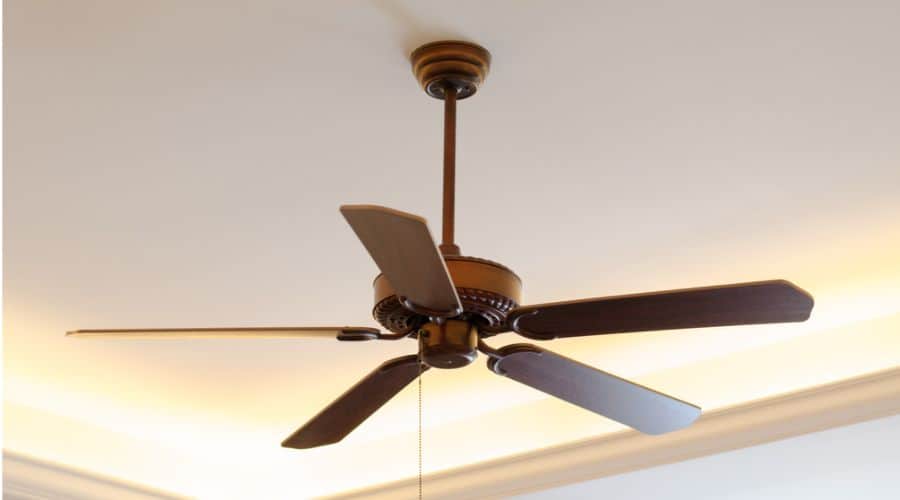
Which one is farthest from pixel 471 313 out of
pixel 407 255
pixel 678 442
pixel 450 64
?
pixel 678 442

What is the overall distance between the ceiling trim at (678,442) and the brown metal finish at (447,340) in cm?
160

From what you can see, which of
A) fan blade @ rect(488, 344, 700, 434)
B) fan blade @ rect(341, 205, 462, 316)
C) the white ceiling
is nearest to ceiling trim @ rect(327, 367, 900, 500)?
the white ceiling

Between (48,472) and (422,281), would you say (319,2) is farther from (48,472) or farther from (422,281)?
(48,472)

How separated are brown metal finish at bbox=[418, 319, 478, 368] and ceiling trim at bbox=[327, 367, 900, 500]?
1598 mm

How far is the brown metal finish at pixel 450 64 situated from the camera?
179 cm

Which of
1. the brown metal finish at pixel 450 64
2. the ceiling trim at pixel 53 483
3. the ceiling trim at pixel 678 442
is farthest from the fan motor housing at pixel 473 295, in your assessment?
the ceiling trim at pixel 53 483

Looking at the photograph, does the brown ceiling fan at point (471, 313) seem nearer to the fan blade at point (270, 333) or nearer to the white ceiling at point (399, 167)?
the fan blade at point (270, 333)

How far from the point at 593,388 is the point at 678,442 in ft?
4.61

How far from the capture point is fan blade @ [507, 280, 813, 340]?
1.47 metres

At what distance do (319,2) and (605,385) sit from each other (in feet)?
2.51

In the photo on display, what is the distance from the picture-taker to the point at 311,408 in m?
3.60

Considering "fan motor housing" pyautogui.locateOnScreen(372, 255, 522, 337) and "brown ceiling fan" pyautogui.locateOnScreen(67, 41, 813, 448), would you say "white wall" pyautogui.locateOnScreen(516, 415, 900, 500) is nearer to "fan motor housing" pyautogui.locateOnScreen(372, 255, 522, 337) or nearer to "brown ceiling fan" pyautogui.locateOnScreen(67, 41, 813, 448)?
"brown ceiling fan" pyautogui.locateOnScreen(67, 41, 813, 448)

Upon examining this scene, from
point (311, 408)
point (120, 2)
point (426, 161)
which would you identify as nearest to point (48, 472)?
point (311, 408)

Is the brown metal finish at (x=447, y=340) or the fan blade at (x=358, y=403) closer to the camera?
the brown metal finish at (x=447, y=340)
